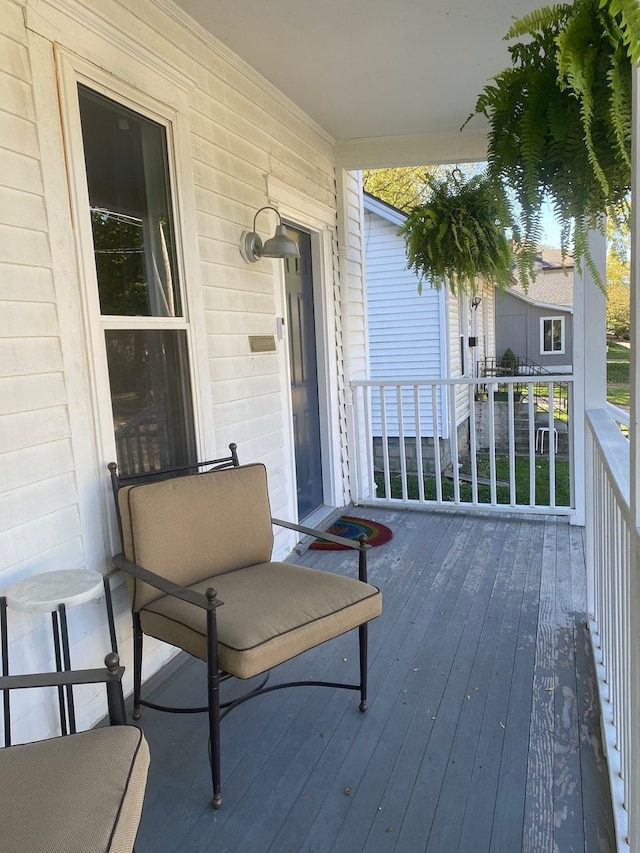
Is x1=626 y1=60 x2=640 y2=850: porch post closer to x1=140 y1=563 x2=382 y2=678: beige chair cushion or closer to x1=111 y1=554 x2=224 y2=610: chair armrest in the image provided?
x1=140 y1=563 x2=382 y2=678: beige chair cushion

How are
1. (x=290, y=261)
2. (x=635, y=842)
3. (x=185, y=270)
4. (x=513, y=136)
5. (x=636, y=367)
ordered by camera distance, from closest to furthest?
(x=636, y=367), (x=635, y=842), (x=513, y=136), (x=185, y=270), (x=290, y=261)

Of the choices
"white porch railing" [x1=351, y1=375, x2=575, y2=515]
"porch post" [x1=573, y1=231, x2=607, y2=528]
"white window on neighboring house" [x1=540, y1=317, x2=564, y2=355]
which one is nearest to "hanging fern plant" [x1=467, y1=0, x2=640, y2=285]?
"porch post" [x1=573, y1=231, x2=607, y2=528]

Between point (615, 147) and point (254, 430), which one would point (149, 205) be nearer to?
point (254, 430)

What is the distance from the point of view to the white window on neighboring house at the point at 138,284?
2.18 metres

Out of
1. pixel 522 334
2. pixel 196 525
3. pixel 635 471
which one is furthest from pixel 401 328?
pixel 522 334

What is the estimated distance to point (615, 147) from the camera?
3.80 ft

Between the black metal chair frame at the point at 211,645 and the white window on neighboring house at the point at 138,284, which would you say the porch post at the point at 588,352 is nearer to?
the black metal chair frame at the point at 211,645

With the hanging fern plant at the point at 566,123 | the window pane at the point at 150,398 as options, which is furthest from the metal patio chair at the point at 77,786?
the hanging fern plant at the point at 566,123

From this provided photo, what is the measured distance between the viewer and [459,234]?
320 cm

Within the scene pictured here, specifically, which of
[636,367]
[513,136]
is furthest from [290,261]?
[636,367]

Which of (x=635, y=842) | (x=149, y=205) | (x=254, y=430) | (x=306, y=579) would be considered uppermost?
(x=149, y=205)

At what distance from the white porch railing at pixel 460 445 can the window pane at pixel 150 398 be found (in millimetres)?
1779

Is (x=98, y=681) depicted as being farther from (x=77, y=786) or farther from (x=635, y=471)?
(x=635, y=471)

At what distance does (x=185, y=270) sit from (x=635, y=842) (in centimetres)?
241
